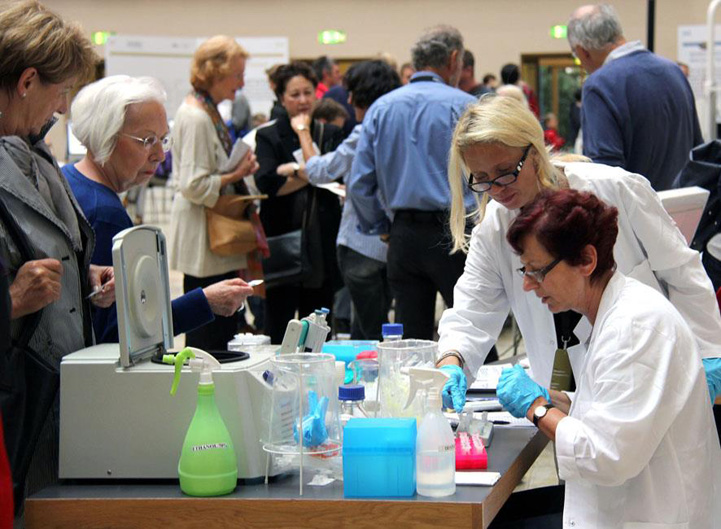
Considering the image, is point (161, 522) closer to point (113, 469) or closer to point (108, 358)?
point (113, 469)

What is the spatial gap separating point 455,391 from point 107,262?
992 millimetres

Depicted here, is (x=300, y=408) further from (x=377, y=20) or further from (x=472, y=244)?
(x=377, y=20)

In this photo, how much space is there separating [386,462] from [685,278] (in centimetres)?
110

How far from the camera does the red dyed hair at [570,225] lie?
6.82 feet

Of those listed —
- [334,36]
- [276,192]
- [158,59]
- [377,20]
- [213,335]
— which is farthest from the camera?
[334,36]

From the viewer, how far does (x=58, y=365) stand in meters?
2.25

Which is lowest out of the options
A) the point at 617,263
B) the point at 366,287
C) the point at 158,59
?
the point at 366,287

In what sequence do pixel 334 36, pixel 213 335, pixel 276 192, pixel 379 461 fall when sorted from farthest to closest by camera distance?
pixel 334 36 → pixel 276 192 → pixel 213 335 → pixel 379 461

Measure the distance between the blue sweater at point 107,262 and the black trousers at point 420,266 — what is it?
158 cm

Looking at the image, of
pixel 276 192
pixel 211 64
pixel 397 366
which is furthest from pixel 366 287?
pixel 397 366

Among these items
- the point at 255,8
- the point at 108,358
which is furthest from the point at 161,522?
the point at 255,8

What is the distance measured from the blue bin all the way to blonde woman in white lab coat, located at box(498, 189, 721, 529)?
31 cm

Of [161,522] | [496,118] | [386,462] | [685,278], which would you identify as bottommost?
[161,522]

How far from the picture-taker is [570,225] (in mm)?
2076
